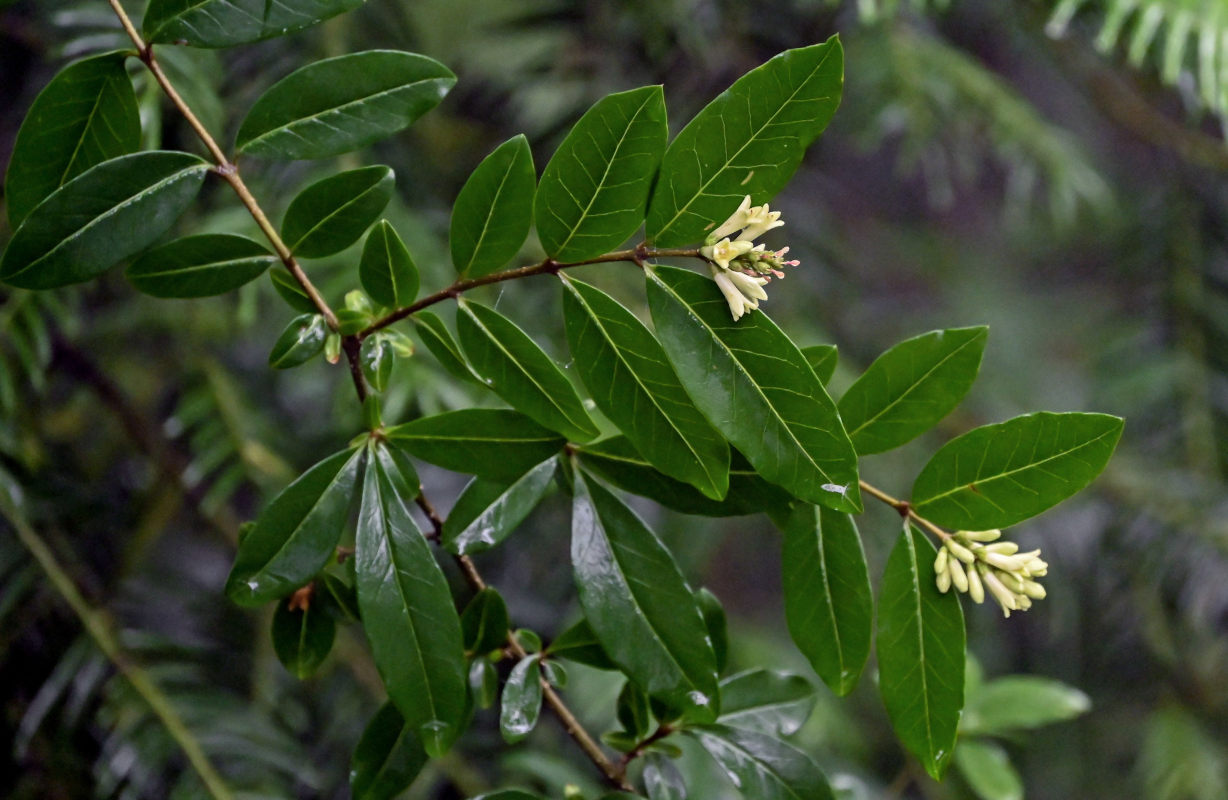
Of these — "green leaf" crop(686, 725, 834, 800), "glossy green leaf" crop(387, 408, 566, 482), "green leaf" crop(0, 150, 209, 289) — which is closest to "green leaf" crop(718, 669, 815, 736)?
"green leaf" crop(686, 725, 834, 800)

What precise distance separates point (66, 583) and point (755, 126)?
482 mm

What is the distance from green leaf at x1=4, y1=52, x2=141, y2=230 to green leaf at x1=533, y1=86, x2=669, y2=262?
0.39ft

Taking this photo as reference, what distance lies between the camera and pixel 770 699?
309mm

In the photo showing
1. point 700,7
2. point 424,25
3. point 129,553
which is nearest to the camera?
point 129,553

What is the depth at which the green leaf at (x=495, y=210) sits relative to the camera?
9.3 inches

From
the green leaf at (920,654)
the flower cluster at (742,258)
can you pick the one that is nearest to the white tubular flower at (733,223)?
the flower cluster at (742,258)

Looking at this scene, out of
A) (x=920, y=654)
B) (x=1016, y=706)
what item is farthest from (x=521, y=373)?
(x=1016, y=706)

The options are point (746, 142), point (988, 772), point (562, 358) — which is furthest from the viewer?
point (562, 358)

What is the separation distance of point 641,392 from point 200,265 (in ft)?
0.44

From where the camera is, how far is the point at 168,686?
51 centimetres

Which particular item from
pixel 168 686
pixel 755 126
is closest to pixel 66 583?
pixel 168 686

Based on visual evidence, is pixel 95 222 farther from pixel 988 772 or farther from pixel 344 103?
pixel 988 772

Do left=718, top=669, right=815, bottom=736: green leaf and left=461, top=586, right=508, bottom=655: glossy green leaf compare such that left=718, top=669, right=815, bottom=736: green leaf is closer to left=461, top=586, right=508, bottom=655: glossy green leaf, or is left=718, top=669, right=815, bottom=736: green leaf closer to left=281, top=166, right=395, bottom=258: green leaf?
left=461, top=586, right=508, bottom=655: glossy green leaf

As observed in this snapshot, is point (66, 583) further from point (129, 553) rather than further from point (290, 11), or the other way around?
point (290, 11)
